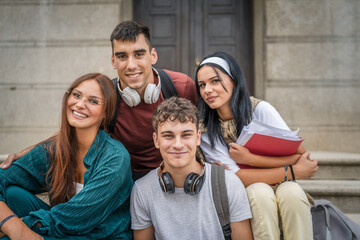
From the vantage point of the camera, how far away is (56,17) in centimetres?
462

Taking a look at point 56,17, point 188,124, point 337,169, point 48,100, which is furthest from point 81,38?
point 337,169

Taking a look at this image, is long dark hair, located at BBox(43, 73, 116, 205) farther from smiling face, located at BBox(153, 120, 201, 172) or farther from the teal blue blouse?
smiling face, located at BBox(153, 120, 201, 172)

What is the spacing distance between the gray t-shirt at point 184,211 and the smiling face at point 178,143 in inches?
6.7

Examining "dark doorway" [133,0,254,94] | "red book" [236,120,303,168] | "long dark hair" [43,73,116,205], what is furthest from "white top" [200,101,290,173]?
"dark doorway" [133,0,254,94]

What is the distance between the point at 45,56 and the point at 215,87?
12.2 feet

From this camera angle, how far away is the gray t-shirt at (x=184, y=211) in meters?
1.67

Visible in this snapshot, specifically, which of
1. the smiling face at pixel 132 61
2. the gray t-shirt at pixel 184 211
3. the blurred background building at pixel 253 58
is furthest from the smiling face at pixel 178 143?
the blurred background building at pixel 253 58

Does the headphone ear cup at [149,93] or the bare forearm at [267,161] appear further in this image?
the headphone ear cup at [149,93]

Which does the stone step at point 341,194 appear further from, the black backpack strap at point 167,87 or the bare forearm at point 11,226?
the bare forearm at point 11,226

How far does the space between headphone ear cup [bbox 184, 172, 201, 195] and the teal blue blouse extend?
0.42 metres

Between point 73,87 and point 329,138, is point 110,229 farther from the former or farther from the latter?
point 329,138

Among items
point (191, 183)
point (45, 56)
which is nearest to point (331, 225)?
point (191, 183)

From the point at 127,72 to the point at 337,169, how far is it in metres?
2.75

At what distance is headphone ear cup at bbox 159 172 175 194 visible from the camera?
1.69 meters
